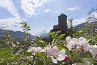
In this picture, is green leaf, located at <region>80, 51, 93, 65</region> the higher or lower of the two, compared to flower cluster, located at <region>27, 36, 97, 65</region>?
lower

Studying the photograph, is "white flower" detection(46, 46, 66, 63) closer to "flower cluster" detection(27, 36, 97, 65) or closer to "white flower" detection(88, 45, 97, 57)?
"flower cluster" detection(27, 36, 97, 65)

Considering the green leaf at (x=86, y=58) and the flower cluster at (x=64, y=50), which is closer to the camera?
the green leaf at (x=86, y=58)

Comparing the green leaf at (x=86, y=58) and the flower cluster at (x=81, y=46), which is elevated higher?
the flower cluster at (x=81, y=46)

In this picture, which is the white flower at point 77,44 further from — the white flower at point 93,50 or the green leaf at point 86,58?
the green leaf at point 86,58

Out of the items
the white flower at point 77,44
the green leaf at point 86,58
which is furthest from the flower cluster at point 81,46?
the green leaf at point 86,58

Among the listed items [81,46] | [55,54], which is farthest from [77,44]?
[55,54]

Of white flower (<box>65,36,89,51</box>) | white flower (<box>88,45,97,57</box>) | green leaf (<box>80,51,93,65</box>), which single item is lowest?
green leaf (<box>80,51,93,65</box>)

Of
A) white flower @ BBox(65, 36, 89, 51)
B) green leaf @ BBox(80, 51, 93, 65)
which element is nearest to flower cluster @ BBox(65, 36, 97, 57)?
white flower @ BBox(65, 36, 89, 51)

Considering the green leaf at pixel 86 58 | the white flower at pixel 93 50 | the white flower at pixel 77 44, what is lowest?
the green leaf at pixel 86 58

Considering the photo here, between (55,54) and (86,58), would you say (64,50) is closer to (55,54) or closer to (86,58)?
(55,54)

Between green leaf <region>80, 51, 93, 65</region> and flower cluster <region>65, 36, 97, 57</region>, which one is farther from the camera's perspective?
flower cluster <region>65, 36, 97, 57</region>

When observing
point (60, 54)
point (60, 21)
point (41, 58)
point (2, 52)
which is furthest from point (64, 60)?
point (60, 21)

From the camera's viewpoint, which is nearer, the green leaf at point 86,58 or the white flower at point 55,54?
the green leaf at point 86,58

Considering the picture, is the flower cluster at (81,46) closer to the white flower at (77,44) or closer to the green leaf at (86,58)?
the white flower at (77,44)
